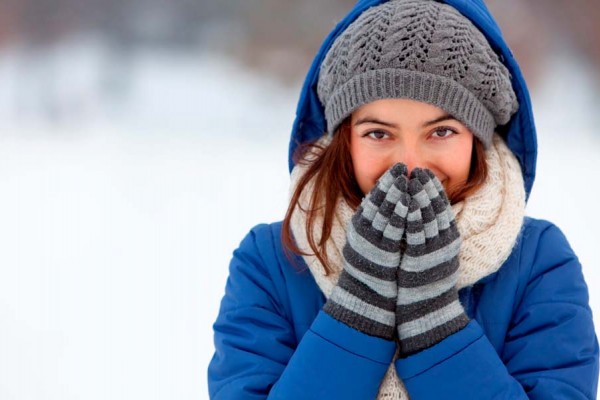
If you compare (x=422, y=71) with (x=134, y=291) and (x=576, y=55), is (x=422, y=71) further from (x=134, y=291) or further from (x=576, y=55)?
(x=576, y=55)

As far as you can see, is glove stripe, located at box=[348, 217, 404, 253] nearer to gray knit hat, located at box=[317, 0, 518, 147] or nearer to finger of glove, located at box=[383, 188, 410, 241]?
finger of glove, located at box=[383, 188, 410, 241]

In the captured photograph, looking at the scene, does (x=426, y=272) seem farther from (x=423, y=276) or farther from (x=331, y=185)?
(x=331, y=185)

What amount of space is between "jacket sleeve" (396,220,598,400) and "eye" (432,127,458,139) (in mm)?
201

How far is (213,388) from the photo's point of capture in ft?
3.53

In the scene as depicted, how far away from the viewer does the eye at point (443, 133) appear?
1062 mm

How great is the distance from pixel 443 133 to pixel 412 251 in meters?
0.18

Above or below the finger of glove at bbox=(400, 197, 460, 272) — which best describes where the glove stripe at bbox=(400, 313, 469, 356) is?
below

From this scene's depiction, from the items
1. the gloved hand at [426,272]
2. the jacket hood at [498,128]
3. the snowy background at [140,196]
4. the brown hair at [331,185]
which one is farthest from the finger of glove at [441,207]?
the snowy background at [140,196]

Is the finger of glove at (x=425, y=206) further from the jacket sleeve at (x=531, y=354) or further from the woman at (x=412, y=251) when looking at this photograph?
the jacket sleeve at (x=531, y=354)

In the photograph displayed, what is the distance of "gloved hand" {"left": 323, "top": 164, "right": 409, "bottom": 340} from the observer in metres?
0.97

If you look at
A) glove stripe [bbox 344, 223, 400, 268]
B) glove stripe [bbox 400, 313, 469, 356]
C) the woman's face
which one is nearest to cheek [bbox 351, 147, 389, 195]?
the woman's face

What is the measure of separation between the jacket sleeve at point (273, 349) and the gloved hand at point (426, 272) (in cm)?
4

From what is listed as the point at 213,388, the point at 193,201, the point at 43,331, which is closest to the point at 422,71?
the point at 213,388

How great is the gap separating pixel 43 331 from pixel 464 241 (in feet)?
5.17
